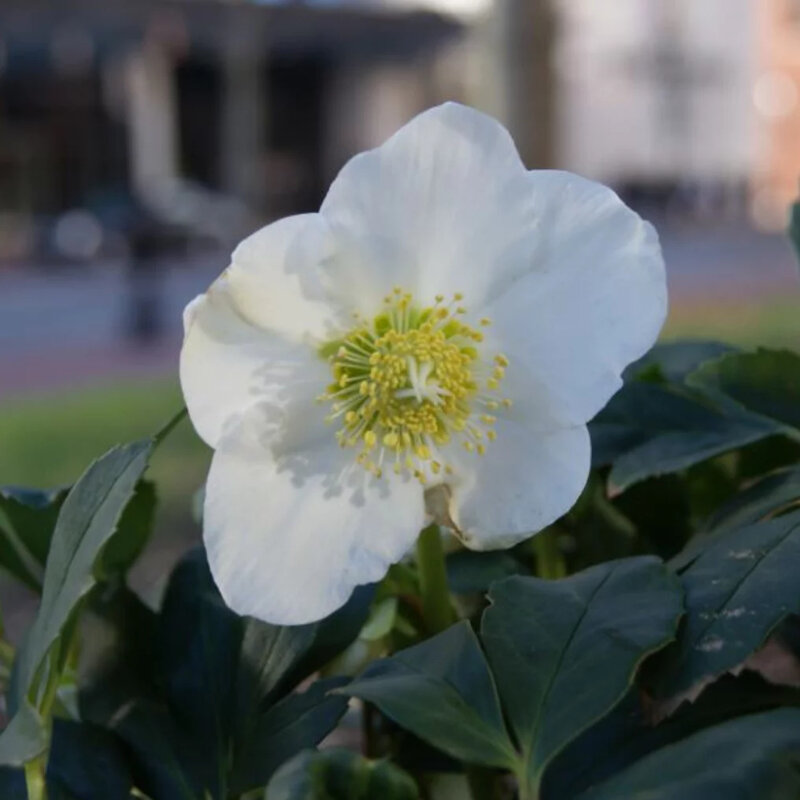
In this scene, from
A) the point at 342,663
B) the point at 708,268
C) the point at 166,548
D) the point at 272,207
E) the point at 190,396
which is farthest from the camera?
the point at 272,207

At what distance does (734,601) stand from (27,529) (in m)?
0.23

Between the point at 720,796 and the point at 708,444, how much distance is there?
0.57ft

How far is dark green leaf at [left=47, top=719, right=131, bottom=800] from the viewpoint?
352 mm

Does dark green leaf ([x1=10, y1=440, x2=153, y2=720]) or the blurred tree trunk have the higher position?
dark green leaf ([x1=10, y1=440, x2=153, y2=720])

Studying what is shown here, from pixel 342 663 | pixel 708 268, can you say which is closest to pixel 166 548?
pixel 342 663

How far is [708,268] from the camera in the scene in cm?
983

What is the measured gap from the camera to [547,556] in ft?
1.48

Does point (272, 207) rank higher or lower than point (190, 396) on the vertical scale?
lower

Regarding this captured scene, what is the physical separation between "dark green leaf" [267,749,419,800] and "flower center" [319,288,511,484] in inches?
4.7

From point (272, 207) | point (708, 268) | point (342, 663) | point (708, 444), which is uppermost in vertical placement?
point (708, 444)

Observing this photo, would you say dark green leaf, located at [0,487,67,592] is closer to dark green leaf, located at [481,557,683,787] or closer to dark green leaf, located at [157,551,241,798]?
dark green leaf, located at [157,551,241,798]

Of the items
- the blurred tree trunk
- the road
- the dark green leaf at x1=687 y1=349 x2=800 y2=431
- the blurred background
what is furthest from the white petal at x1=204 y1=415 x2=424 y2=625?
the blurred background

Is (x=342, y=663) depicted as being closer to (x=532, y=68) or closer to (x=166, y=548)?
(x=166, y=548)

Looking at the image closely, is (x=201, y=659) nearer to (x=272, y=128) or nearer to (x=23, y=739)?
(x=23, y=739)
